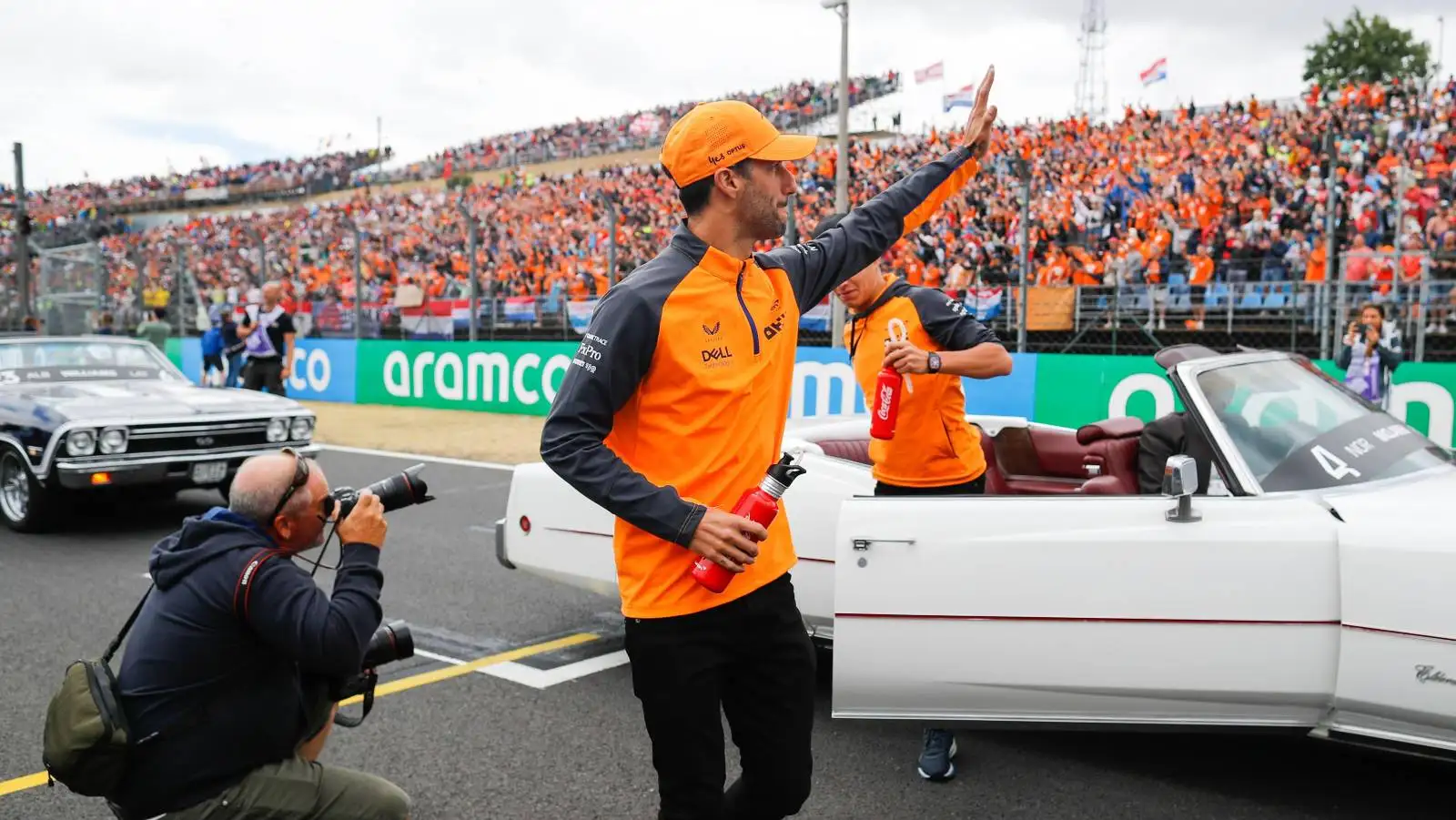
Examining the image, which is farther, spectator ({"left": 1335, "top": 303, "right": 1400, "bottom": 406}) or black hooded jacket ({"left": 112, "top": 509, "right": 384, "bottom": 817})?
spectator ({"left": 1335, "top": 303, "right": 1400, "bottom": 406})

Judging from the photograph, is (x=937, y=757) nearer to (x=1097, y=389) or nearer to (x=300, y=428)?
(x=300, y=428)

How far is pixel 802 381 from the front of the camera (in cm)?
1312

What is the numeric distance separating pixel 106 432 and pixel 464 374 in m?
9.50

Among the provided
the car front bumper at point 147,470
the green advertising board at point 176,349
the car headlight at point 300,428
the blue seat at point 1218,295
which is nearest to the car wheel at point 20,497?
the car front bumper at point 147,470

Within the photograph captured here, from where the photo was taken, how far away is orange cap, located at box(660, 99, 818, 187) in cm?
241

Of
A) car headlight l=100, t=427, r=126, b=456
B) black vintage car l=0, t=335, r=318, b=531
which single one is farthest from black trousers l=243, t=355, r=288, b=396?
car headlight l=100, t=427, r=126, b=456

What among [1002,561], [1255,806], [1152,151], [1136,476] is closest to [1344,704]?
[1255,806]

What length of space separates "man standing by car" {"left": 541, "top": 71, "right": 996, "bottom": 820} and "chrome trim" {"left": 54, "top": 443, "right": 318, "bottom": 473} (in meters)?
5.76

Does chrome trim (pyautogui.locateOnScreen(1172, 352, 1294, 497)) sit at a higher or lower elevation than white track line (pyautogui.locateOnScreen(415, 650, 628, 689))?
higher

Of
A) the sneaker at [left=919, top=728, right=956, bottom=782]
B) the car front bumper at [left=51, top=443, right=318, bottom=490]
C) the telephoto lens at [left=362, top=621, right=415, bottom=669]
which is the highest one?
the telephoto lens at [left=362, top=621, right=415, bottom=669]

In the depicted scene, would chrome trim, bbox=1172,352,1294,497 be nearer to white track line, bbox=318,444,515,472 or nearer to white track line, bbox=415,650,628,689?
white track line, bbox=415,650,628,689

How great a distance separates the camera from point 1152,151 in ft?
66.6

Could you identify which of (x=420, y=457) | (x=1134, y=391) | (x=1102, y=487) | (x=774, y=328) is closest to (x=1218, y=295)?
(x=1134, y=391)

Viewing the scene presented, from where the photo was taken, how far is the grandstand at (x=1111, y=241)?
12.5 meters
